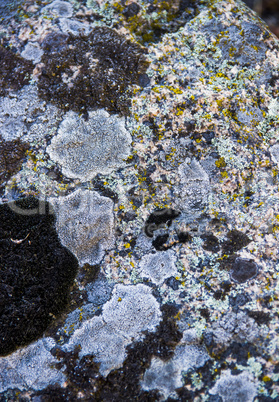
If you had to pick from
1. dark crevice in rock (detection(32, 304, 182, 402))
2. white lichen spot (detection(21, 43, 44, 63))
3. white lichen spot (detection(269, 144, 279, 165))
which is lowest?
dark crevice in rock (detection(32, 304, 182, 402))

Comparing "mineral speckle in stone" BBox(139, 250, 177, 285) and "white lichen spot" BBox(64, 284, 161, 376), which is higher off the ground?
"mineral speckle in stone" BBox(139, 250, 177, 285)

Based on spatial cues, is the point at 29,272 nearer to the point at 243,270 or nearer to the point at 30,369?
the point at 30,369

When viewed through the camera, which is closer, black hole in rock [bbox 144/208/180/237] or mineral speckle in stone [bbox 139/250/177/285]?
mineral speckle in stone [bbox 139/250/177/285]

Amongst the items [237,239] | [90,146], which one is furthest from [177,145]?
[237,239]

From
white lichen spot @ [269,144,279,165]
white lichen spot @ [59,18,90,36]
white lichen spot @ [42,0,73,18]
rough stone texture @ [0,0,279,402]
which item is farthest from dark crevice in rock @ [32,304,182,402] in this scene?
white lichen spot @ [42,0,73,18]

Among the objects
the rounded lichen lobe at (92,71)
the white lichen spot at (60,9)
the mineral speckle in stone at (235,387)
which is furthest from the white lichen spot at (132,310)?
the white lichen spot at (60,9)

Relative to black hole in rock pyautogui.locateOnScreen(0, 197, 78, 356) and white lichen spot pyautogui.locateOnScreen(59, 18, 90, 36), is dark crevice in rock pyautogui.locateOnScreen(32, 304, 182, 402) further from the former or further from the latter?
white lichen spot pyautogui.locateOnScreen(59, 18, 90, 36)
